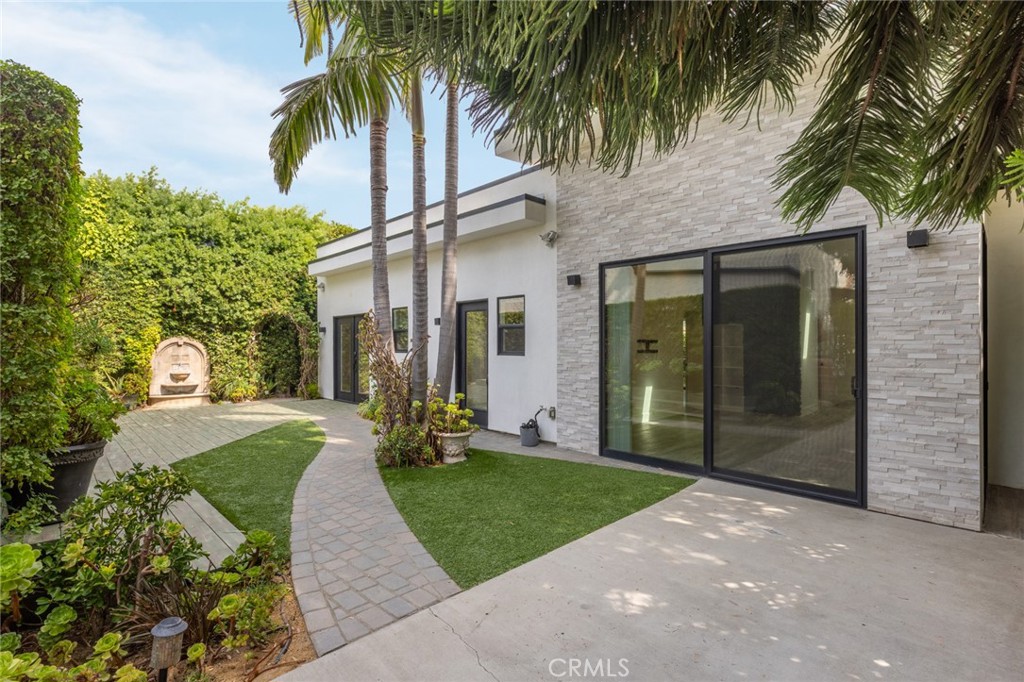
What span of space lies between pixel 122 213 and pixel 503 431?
10.6 meters

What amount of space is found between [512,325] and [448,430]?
8.38 ft

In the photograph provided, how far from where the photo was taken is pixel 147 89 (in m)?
5.39

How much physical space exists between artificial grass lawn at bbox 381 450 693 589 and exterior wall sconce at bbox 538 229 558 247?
10.9ft

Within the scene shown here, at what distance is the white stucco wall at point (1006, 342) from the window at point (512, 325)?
5.88 meters

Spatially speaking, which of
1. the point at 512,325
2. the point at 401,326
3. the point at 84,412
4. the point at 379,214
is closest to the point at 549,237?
the point at 512,325

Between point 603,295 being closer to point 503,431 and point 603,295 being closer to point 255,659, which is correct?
point 503,431

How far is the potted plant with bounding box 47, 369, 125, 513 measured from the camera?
14.6ft

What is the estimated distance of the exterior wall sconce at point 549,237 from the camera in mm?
7562

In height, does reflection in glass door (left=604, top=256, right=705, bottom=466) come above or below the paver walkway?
above

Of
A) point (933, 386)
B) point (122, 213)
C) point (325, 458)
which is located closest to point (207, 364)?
point (122, 213)

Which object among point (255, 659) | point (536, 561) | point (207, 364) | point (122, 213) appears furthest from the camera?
point (207, 364)

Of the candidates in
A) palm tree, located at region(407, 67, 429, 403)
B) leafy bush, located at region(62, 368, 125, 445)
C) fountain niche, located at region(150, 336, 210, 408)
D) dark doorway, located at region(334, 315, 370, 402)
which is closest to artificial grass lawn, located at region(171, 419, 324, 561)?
leafy bush, located at region(62, 368, 125, 445)

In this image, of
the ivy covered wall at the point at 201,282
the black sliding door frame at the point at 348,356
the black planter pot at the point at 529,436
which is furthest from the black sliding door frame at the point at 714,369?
the ivy covered wall at the point at 201,282

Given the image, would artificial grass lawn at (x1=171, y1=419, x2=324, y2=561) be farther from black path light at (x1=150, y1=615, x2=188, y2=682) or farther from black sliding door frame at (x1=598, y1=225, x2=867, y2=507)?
black sliding door frame at (x1=598, y1=225, x2=867, y2=507)
